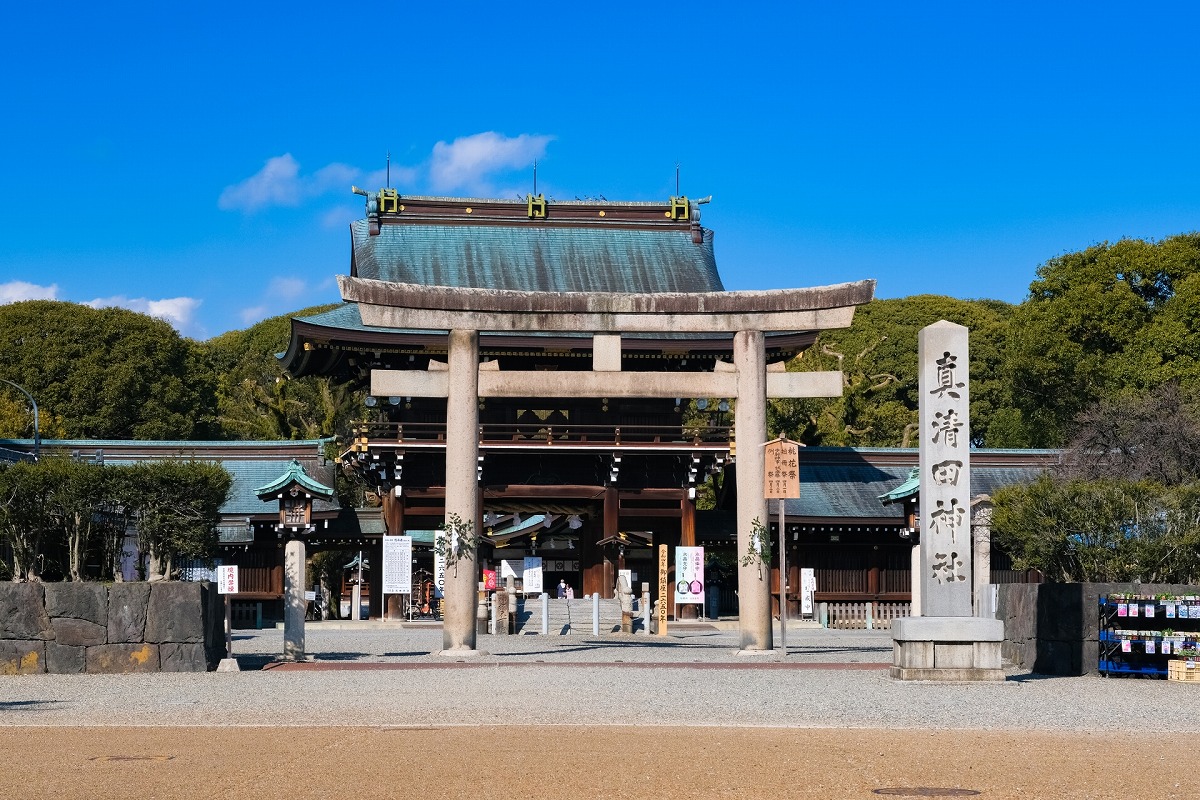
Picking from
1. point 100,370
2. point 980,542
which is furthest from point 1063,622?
point 100,370

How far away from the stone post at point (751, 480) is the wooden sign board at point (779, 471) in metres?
0.12

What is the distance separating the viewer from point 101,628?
63.8 ft

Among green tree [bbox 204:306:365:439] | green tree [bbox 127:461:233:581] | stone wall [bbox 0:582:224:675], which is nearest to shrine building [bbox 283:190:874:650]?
green tree [bbox 127:461:233:581]

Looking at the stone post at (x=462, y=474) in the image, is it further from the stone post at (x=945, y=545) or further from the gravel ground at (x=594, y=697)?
the stone post at (x=945, y=545)

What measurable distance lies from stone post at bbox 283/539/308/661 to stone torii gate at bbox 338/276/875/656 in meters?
2.48

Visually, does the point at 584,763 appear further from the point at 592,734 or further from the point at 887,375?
the point at 887,375

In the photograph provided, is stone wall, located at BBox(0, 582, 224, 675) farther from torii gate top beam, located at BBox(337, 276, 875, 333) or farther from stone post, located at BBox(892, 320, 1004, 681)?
stone post, located at BBox(892, 320, 1004, 681)

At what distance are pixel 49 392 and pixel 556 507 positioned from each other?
29.7 m

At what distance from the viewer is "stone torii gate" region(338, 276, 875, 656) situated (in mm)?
23875

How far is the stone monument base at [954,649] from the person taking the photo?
57.9ft

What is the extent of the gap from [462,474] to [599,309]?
141 inches

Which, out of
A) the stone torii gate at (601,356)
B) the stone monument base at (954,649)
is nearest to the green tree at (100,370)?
the stone torii gate at (601,356)

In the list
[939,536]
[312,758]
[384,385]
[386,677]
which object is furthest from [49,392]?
[312,758]

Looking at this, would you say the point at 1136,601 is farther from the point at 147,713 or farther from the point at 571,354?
the point at 571,354
